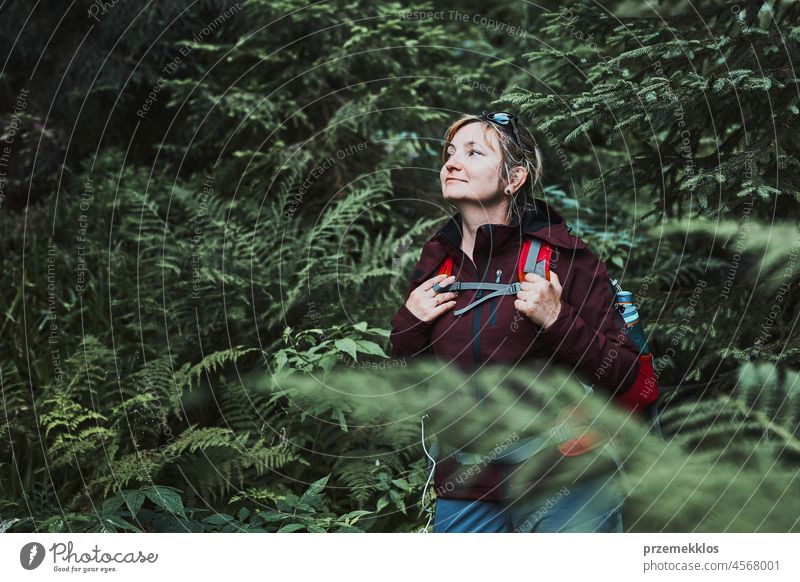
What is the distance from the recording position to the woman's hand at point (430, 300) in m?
3.27

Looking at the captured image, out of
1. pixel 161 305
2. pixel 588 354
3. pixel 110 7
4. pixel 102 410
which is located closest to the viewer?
pixel 588 354

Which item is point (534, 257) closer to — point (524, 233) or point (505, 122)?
point (524, 233)

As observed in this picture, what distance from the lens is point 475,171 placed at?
131 inches

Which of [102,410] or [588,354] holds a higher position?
[588,354]

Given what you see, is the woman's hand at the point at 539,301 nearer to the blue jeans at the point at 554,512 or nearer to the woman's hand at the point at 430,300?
the woman's hand at the point at 430,300

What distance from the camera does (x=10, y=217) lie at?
7.02 m

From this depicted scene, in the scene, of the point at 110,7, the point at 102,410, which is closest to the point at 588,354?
the point at 102,410

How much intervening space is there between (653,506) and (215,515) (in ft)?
9.40

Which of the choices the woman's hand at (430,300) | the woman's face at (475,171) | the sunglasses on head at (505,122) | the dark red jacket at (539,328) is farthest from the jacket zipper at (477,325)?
the sunglasses on head at (505,122)

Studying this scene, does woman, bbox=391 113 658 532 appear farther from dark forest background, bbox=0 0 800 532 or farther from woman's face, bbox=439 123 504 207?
dark forest background, bbox=0 0 800 532

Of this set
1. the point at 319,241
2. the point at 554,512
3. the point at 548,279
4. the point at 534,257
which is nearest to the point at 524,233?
the point at 534,257

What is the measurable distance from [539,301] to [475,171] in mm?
656

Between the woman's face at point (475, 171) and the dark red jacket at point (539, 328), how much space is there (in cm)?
16

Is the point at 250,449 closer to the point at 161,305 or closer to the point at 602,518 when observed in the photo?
the point at 161,305
